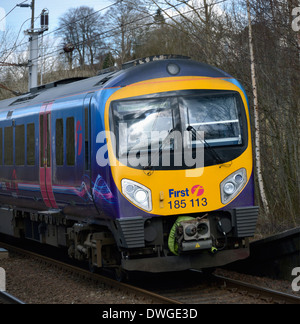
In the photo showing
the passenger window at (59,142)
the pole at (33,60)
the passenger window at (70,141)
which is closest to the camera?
the passenger window at (70,141)

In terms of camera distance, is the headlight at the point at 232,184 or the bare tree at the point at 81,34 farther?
the bare tree at the point at 81,34

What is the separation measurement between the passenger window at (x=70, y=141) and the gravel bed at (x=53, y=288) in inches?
74.5

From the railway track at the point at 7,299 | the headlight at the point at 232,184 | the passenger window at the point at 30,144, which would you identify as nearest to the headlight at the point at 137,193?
the headlight at the point at 232,184

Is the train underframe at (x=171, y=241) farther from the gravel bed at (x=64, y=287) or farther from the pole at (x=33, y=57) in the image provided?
the pole at (x=33, y=57)

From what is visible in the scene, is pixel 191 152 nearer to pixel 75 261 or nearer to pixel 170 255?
pixel 170 255

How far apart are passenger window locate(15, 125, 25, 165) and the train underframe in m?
3.15

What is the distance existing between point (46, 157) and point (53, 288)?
7.76 ft

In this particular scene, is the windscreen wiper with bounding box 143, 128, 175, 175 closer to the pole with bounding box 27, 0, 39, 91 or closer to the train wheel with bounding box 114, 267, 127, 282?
the train wheel with bounding box 114, 267, 127, 282

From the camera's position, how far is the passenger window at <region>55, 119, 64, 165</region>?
10336mm

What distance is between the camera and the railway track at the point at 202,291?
8164 mm

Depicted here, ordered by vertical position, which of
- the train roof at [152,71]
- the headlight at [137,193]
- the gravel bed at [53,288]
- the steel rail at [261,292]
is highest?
the train roof at [152,71]

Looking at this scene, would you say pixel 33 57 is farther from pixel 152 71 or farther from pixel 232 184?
pixel 232 184

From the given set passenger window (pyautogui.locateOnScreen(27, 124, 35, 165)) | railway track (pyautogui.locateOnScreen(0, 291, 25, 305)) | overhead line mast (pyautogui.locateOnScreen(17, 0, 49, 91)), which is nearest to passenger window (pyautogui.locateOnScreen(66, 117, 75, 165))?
passenger window (pyautogui.locateOnScreen(27, 124, 35, 165))
